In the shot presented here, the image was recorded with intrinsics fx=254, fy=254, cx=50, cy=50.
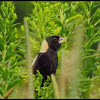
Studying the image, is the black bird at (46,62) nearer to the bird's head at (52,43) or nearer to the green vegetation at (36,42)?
the bird's head at (52,43)

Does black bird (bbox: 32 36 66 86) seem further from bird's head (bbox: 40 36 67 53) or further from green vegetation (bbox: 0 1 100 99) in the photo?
green vegetation (bbox: 0 1 100 99)

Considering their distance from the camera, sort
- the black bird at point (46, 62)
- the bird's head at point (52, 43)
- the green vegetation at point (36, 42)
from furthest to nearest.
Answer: the bird's head at point (52, 43), the black bird at point (46, 62), the green vegetation at point (36, 42)

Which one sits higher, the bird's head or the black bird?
the bird's head

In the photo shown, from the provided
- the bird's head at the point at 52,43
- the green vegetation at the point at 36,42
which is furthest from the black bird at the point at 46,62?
the green vegetation at the point at 36,42

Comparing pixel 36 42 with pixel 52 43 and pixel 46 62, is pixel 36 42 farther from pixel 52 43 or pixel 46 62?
pixel 52 43

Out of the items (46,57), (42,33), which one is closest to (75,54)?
(42,33)

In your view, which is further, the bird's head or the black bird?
the bird's head

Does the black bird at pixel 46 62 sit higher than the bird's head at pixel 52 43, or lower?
lower

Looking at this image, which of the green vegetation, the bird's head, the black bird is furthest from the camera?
the bird's head

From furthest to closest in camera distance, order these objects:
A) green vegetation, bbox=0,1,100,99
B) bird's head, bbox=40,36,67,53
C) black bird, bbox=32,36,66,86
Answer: bird's head, bbox=40,36,67,53
black bird, bbox=32,36,66,86
green vegetation, bbox=0,1,100,99

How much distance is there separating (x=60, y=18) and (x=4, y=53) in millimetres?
743

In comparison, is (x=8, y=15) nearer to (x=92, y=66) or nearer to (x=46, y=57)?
(x=46, y=57)

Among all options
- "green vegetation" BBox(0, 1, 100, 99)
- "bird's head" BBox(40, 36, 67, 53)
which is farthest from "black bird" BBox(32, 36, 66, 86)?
"green vegetation" BBox(0, 1, 100, 99)

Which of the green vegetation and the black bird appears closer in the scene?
the green vegetation
